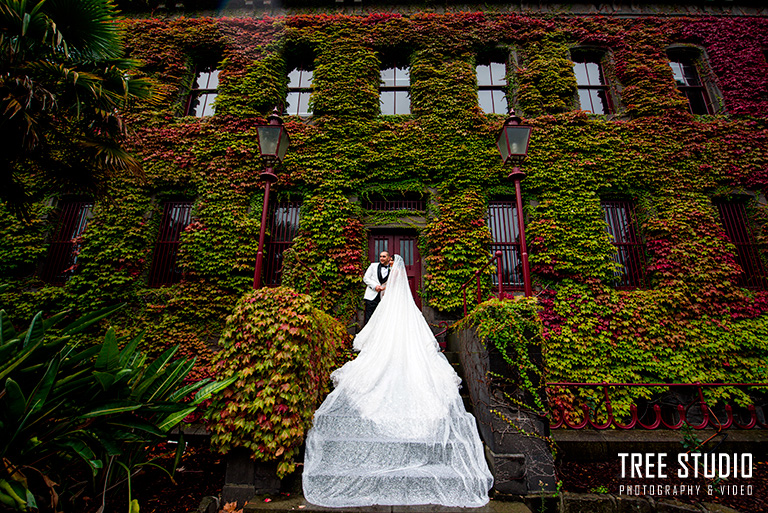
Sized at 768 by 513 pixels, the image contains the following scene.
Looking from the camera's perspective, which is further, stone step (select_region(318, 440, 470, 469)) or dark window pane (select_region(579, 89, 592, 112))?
dark window pane (select_region(579, 89, 592, 112))

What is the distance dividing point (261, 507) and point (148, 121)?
A: 10.4 meters

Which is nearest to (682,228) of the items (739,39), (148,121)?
(739,39)

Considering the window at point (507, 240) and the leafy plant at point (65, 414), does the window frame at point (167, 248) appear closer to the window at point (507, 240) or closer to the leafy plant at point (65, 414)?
the leafy plant at point (65, 414)

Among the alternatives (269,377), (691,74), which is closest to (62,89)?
(269,377)

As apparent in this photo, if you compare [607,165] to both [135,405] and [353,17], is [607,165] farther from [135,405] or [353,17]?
[135,405]

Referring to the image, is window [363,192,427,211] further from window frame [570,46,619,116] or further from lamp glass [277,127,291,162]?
window frame [570,46,619,116]

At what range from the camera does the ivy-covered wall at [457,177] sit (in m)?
7.47

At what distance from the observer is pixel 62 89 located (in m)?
5.23

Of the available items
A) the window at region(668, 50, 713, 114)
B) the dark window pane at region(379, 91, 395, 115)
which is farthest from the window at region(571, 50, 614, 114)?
the dark window pane at region(379, 91, 395, 115)

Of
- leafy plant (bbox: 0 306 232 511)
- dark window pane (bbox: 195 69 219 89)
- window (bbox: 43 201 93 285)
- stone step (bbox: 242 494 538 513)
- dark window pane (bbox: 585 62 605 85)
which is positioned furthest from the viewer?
dark window pane (bbox: 195 69 219 89)

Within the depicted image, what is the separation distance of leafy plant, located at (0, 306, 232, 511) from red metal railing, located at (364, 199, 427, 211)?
21.8 ft

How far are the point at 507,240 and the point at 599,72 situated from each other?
657 cm

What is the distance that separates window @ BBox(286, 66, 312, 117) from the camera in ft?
32.2

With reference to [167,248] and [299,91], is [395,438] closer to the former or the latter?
[167,248]
